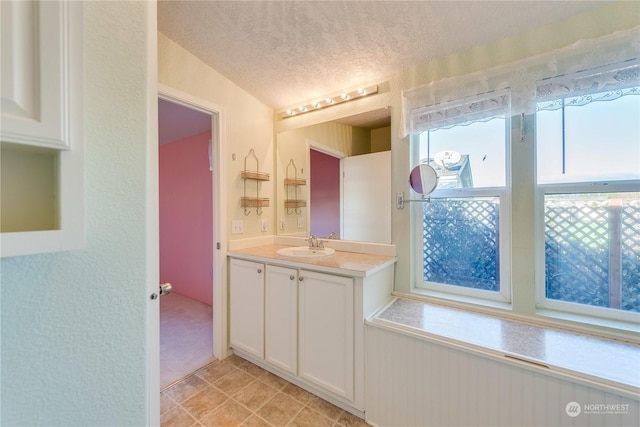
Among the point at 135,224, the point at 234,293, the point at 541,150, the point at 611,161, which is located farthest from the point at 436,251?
the point at 135,224

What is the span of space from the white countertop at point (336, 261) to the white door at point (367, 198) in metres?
0.18

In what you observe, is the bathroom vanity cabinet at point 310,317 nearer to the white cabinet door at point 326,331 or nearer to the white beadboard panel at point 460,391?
the white cabinet door at point 326,331

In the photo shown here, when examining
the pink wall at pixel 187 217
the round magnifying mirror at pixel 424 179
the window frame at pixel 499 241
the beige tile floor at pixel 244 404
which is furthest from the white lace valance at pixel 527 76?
the pink wall at pixel 187 217

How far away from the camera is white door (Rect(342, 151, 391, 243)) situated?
190cm

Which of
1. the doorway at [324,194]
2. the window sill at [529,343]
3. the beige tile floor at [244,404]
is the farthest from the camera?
the doorway at [324,194]

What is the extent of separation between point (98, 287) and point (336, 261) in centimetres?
129

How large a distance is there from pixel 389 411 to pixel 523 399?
636 mm

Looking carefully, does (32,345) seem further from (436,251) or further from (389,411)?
(436,251)

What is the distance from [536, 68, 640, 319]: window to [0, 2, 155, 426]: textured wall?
1839mm

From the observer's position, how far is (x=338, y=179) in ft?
7.21

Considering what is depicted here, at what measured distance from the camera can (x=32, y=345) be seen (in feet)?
1.54

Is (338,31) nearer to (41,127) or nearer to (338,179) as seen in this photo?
(338,179)

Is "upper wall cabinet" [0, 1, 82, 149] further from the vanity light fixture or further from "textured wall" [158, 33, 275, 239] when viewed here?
the vanity light fixture

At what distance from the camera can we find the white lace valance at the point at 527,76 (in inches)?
46.2
